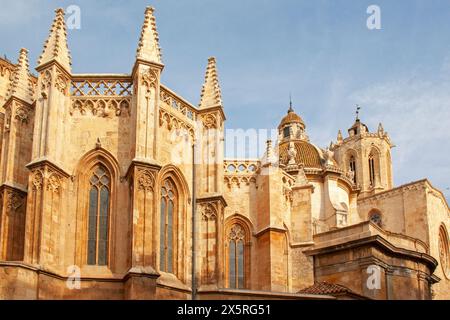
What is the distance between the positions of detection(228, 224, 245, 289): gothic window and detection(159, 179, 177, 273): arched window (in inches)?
201

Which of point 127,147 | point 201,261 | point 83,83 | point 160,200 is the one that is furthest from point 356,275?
point 83,83

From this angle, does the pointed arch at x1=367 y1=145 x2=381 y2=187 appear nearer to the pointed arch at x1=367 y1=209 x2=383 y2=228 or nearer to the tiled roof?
the pointed arch at x1=367 y1=209 x2=383 y2=228

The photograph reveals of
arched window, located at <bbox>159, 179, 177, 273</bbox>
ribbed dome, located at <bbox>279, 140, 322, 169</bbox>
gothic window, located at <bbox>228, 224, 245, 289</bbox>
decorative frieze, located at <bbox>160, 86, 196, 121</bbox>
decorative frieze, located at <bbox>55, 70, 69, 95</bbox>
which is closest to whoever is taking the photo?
decorative frieze, located at <bbox>55, 70, 69, 95</bbox>

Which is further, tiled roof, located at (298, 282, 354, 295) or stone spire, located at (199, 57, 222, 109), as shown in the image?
stone spire, located at (199, 57, 222, 109)

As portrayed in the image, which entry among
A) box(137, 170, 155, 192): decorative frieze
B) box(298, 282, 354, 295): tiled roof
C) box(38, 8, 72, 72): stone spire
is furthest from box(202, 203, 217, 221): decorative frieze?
box(38, 8, 72, 72): stone spire

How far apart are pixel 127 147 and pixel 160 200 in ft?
7.15

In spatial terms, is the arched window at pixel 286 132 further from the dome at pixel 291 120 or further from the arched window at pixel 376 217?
the arched window at pixel 376 217

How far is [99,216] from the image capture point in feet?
82.2

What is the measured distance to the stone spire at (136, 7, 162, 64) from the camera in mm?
26141

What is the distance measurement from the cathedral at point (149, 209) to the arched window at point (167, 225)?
0.05 m

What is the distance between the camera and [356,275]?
97.5ft

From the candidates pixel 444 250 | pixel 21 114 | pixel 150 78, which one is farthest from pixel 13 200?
pixel 444 250

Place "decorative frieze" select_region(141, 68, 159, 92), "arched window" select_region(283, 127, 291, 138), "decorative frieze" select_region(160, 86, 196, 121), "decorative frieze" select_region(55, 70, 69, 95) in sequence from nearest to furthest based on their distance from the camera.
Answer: "decorative frieze" select_region(55, 70, 69, 95) → "decorative frieze" select_region(141, 68, 159, 92) → "decorative frieze" select_region(160, 86, 196, 121) → "arched window" select_region(283, 127, 291, 138)
